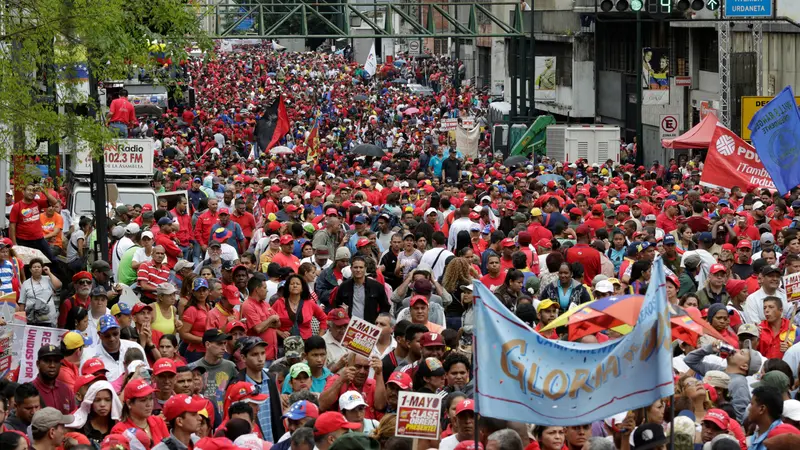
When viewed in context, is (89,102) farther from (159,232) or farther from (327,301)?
(327,301)

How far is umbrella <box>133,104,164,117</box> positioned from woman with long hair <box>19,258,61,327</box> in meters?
32.0

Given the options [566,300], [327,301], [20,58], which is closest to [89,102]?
[20,58]

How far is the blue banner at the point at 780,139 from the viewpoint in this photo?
19.6 metres

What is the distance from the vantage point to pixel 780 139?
19.8 m

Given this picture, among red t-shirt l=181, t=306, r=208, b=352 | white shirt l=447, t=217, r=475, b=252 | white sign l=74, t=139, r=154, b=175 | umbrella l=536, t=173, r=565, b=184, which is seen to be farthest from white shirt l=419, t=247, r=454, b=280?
umbrella l=536, t=173, r=565, b=184

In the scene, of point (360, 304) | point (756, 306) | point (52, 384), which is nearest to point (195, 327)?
point (360, 304)

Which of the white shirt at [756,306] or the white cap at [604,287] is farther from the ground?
the white cap at [604,287]

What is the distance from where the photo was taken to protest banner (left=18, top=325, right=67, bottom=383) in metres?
11.1

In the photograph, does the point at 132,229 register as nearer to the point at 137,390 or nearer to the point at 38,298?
the point at 38,298

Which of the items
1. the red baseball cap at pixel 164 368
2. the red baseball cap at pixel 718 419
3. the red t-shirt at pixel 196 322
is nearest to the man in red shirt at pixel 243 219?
the red t-shirt at pixel 196 322

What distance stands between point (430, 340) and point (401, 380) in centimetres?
99

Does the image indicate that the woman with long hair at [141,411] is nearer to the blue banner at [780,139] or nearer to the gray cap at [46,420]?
the gray cap at [46,420]

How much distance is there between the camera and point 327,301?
14.7 metres

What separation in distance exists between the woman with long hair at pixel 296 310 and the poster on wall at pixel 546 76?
40.5 meters
